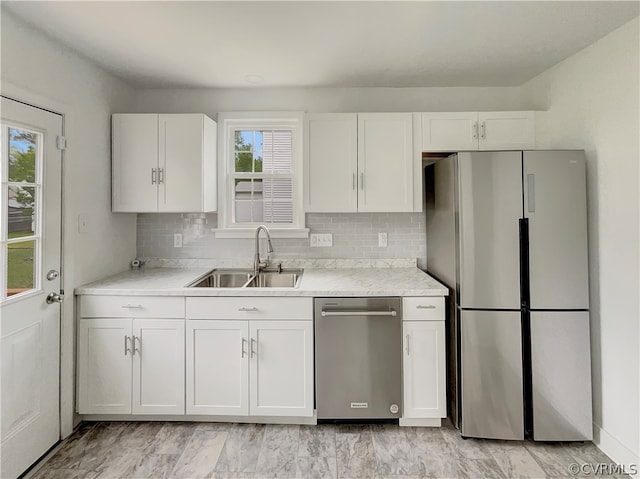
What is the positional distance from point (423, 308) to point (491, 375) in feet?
1.86

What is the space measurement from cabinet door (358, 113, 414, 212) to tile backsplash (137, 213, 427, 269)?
1.05 ft

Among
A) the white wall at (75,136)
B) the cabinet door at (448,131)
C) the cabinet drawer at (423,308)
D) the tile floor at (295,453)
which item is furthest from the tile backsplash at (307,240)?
the tile floor at (295,453)

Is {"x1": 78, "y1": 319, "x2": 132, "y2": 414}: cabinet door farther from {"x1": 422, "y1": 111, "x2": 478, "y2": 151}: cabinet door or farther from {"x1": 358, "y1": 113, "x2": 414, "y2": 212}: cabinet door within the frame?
{"x1": 422, "y1": 111, "x2": 478, "y2": 151}: cabinet door

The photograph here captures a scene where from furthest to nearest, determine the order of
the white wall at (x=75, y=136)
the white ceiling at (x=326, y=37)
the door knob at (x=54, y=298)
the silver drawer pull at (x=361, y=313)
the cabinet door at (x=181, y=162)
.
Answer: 1. the cabinet door at (x=181, y=162)
2. the silver drawer pull at (x=361, y=313)
3. the door knob at (x=54, y=298)
4. the white wall at (x=75, y=136)
5. the white ceiling at (x=326, y=37)

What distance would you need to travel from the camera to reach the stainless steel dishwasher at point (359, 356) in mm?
2387

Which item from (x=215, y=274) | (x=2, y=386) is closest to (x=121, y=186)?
(x=215, y=274)

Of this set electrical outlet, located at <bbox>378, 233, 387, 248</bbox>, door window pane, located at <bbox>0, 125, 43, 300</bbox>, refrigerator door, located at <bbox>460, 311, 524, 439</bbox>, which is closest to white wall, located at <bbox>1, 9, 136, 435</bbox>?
door window pane, located at <bbox>0, 125, 43, 300</bbox>

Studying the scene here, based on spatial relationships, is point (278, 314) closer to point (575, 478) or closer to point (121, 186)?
point (121, 186)

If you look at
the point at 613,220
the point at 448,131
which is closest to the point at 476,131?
the point at 448,131

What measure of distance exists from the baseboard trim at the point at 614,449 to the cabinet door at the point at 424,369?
0.90 metres

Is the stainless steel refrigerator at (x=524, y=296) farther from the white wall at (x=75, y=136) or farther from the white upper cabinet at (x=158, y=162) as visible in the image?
the white wall at (x=75, y=136)

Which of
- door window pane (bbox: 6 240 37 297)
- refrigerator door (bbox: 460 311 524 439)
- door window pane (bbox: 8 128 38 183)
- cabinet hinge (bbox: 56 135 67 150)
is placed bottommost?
refrigerator door (bbox: 460 311 524 439)

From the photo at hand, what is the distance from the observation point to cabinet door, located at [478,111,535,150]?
2820 millimetres

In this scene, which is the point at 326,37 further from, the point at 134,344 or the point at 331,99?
the point at 134,344
